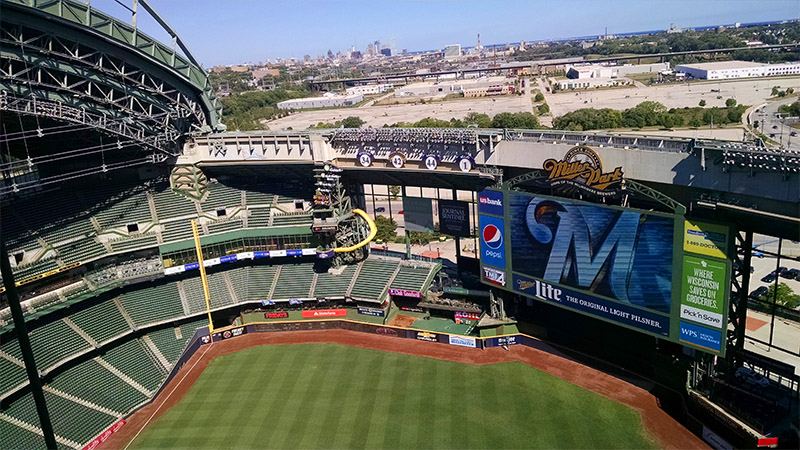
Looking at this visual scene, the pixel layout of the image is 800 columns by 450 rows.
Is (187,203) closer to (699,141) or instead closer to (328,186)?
(328,186)

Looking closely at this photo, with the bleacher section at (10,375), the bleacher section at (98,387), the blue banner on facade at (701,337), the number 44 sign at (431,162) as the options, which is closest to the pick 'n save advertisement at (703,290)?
the blue banner on facade at (701,337)

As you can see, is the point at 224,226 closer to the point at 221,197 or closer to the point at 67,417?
the point at 221,197

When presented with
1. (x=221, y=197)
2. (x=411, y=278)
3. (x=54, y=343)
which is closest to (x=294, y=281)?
(x=411, y=278)

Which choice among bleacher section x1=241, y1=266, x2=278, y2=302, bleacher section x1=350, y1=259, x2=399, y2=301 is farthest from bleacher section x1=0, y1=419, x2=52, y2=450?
bleacher section x1=350, y1=259, x2=399, y2=301

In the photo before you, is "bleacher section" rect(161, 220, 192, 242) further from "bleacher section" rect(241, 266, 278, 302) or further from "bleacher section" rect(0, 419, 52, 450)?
"bleacher section" rect(0, 419, 52, 450)

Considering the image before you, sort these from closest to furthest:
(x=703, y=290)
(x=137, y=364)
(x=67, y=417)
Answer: (x=703, y=290), (x=67, y=417), (x=137, y=364)

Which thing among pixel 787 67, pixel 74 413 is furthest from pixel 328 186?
pixel 787 67
